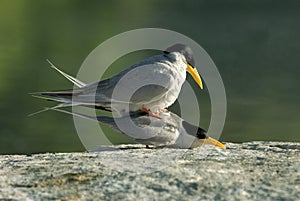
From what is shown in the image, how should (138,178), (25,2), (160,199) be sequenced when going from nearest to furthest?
(160,199) → (138,178) → (25,2)

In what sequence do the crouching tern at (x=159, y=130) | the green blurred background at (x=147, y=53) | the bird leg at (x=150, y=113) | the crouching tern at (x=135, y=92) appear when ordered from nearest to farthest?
the crouching tern at (x=159, y=130) < the bird leg at (x=150, y=113) < the crouching tern at (x=135, y=92) < the green blurred background at (x=147, y=53)

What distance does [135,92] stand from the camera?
18.5ft

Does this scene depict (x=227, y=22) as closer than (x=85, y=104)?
No

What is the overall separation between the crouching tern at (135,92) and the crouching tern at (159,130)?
4.4 inches

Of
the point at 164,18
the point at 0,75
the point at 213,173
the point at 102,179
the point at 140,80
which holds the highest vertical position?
the point at 164,18

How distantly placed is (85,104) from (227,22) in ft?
58.9

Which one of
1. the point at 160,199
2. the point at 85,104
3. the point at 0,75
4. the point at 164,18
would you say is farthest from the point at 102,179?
the point at 164,18

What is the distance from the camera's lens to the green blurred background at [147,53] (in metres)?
11.9

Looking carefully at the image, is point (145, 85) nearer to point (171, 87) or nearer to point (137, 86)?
point (137, 86)

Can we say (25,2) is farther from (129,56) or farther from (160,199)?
(160,199)

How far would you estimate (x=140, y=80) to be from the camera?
18.5 feet

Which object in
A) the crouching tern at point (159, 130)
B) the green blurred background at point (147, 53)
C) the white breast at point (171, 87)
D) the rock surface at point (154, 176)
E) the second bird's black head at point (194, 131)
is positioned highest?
the green blurred background at point (147, 53)

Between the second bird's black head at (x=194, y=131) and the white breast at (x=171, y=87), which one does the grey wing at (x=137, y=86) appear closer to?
the white breast at (x=171, y=87)

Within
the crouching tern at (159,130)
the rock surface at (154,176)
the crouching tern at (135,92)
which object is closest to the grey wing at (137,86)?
the crouching tern at (135,92)
